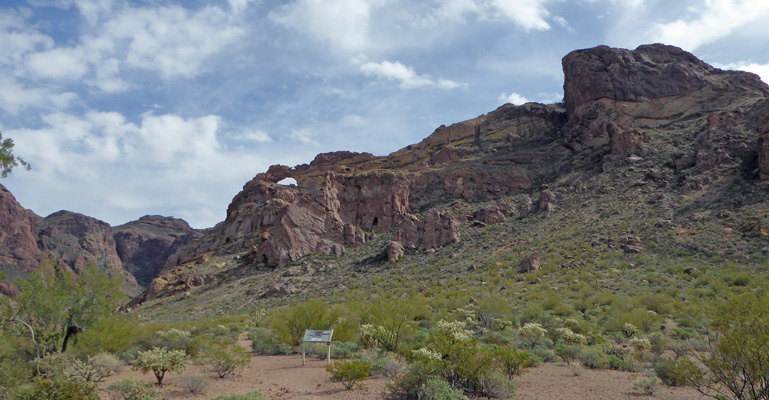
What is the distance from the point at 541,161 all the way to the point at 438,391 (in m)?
59.2

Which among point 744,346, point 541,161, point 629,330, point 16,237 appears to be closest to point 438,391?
point 744,346

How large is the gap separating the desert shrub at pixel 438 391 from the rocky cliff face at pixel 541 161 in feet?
116

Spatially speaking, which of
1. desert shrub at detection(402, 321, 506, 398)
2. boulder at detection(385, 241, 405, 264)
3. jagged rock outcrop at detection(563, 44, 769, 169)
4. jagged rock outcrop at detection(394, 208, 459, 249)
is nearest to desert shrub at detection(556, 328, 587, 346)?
desert shrub at detection(402, 321, 506, 398)

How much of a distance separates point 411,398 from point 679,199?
1550 inches

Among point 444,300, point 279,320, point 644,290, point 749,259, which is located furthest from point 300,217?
point 749,259

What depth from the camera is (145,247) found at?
454 feet

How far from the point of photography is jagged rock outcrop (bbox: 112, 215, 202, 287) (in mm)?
129250

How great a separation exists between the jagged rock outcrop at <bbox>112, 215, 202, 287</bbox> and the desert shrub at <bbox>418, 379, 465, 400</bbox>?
12740 centimetres

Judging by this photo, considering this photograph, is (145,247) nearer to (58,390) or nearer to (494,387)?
(58,390)

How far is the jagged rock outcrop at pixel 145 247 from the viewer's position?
12925cm

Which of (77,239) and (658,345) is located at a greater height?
(77,239)

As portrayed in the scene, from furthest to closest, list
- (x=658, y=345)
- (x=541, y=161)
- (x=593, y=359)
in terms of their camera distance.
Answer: (x=541, y=161)
(x=658, y=345)
(x=593, y=359)

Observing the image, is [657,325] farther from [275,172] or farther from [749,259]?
[275,172]

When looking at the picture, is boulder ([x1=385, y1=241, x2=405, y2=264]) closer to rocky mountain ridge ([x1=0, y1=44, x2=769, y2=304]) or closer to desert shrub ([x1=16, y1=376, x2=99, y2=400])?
rocky mountain ridge ([x1=0, y1=44, x2=769, y2=304])
